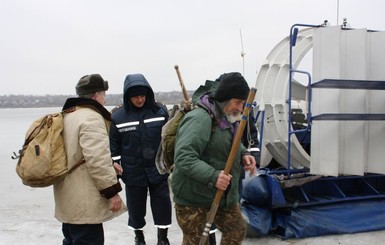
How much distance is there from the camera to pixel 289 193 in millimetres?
4973

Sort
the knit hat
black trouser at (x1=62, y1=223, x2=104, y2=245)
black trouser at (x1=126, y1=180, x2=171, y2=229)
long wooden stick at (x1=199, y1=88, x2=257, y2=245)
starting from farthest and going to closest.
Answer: black trouser at (x1=126, y1=180, x2=171, y2=229), the knit hat, black trouser at (x1=62, y1=223, x2=104, y2=245), long wooden stick at (x1=199, y1=88, x2=257, y2=245)

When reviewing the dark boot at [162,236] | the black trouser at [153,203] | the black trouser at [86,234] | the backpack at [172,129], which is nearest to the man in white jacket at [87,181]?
the black trouser at [86,234]

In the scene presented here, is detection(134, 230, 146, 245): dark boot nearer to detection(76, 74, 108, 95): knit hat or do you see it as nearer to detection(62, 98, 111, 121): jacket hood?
detection(62, 98, 111, 121): jacket hood

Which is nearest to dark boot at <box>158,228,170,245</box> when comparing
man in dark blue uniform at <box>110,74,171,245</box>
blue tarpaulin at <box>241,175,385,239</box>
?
man in dark blue uniform at <box>110,74,171,245</box>

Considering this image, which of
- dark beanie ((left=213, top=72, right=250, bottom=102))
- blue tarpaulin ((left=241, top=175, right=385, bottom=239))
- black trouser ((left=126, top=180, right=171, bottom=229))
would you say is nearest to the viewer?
dark beanie ((left=213, top=72, right=250, bottom=102))

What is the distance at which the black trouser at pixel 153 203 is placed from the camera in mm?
4105

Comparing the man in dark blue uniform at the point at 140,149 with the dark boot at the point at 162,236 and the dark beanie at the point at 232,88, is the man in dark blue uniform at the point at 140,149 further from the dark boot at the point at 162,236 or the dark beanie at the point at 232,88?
the dark beanie at the point at 232,88

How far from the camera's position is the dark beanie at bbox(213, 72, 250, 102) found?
8.62 ft

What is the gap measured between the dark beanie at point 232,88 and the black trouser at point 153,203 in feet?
5.63

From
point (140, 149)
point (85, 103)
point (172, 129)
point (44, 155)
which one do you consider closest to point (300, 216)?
point (140, 149)

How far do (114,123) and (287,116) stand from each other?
2058 mm

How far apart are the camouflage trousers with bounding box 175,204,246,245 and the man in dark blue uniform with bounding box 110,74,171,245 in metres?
1.27

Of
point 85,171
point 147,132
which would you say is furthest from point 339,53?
point 85,171

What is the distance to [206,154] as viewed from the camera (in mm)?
2676
